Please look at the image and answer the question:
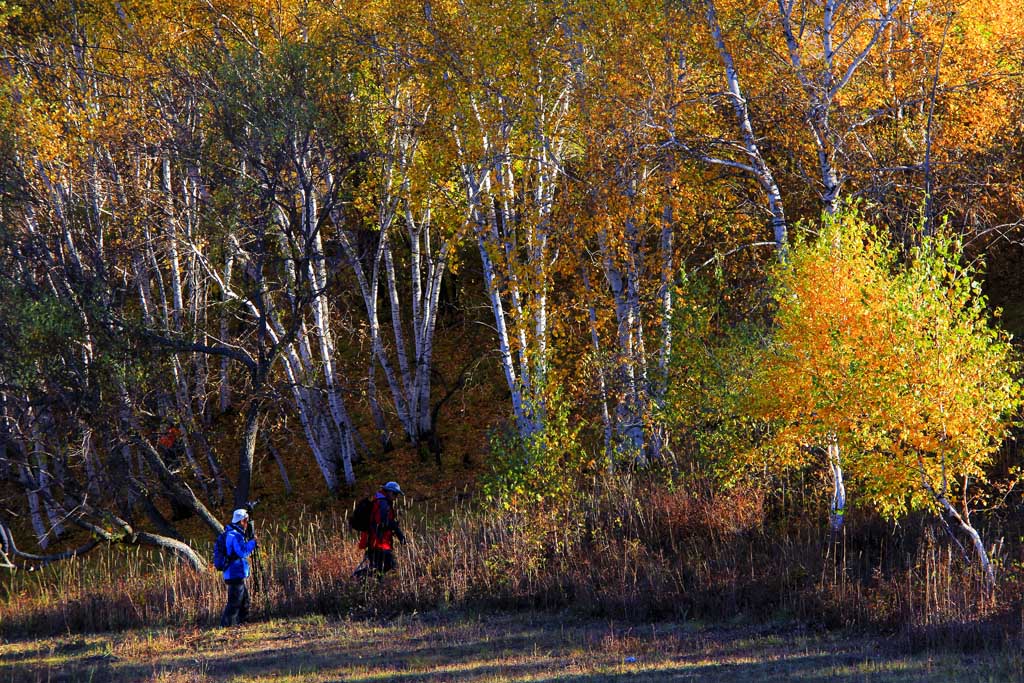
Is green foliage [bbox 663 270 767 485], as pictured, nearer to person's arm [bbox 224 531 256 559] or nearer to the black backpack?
the black backpack

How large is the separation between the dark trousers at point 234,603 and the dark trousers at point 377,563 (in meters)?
1.52

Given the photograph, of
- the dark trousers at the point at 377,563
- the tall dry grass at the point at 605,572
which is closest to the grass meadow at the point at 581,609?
the tall dry grass at the point at 605,572

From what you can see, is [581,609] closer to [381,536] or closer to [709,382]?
[381,536]

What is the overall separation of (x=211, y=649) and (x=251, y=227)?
6.27 meters

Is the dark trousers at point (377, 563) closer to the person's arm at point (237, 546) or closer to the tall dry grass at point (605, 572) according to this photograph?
the tall dry grass at point (605, 572)

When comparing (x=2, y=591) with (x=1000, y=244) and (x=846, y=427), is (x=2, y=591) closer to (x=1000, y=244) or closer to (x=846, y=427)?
(x=846, y=427)

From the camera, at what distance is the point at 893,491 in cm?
1211

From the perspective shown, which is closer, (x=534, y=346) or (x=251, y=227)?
(x=251, y=227)

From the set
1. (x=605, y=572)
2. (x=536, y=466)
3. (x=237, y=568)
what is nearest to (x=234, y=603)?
(x=237, y=568)

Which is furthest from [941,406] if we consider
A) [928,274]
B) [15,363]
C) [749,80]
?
[15,363]

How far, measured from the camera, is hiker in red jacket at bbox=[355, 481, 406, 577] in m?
14.7

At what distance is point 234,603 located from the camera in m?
14.3

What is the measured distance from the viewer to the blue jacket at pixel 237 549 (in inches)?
546

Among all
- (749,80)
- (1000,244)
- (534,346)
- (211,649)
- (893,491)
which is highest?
(749,80)
